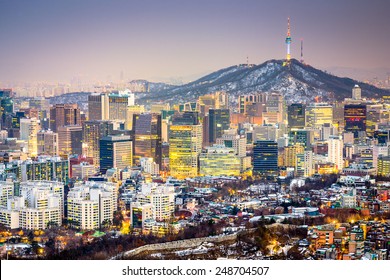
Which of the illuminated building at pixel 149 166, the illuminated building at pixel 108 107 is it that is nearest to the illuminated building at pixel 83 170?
the illuminated building at pixel 149 166

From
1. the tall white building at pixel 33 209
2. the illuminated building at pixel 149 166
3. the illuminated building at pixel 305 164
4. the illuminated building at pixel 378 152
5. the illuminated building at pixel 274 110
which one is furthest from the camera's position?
the illuminated building at pixel 274 110

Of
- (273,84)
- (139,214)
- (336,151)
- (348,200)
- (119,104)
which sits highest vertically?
(273,84)

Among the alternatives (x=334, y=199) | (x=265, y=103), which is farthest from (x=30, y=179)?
(x=265, y=103)

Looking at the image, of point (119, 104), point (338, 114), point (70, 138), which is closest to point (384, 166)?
point (338, 114)

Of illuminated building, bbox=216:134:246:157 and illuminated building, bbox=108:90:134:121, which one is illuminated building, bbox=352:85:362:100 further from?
illuminated building, bbox=108:90:134:121

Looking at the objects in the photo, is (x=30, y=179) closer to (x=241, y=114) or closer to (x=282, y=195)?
(x=282, y=195)

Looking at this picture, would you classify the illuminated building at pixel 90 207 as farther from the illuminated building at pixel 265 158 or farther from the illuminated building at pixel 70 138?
the illuminated building at pixel 70 138

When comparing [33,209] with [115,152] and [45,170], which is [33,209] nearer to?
[45,170]
